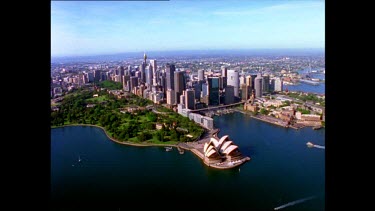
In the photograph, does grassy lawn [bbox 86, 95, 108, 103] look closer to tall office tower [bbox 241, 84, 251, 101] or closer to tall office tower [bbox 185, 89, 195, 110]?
tall office tower [bbox 185, 89, 195, 110]

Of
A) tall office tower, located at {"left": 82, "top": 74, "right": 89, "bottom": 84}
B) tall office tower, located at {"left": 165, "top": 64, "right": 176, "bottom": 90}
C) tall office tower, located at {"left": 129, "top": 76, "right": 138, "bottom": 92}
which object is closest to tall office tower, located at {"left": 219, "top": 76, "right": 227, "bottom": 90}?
tall office tower, located at {"left": 165, "top": 64, "right": 176, "bottom": 90}

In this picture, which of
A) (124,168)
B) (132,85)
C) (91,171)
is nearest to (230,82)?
(132,85)

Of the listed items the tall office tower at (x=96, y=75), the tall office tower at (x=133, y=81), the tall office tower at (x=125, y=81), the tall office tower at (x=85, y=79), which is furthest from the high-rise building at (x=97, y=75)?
the tall office tower at (x=133, y=81)

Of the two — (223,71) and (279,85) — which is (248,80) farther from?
(279,85)

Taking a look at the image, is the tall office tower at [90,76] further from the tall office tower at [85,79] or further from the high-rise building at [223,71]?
the high-rise building at [223,71]
